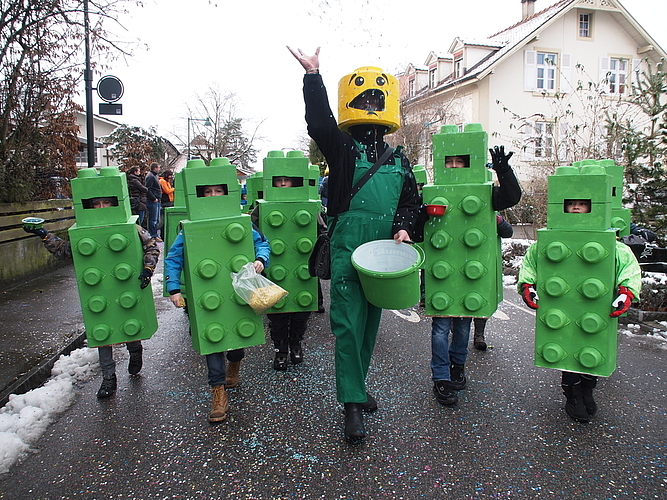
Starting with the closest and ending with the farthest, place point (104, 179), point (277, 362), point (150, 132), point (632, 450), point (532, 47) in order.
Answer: point (632, 450)
point (104, 179)
point (277, 362)
point (532, 47)
point (150, 132)

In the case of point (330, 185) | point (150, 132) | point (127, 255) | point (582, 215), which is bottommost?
point (127, 255)

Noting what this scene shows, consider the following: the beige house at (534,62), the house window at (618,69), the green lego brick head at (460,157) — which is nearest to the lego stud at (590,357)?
the green lego brick head at (460,157)

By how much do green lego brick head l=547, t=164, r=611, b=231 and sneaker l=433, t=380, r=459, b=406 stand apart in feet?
4.46

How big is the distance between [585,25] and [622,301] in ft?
85.8

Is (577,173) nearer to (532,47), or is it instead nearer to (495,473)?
(495,473)

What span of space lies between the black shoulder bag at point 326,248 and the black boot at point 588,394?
1876 mm

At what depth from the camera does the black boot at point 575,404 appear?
3.45 metres

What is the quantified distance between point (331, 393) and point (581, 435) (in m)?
1.77

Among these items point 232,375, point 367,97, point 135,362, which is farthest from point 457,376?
point 135,362

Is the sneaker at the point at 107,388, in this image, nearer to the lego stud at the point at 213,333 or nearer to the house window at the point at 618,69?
the lego stud at the point at 213,333

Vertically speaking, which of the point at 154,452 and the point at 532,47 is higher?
the point at 532,47

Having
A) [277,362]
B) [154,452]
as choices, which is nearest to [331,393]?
[277,362]

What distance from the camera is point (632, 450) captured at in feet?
10.1

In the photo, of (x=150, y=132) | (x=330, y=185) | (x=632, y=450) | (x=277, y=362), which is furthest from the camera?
(x=150, y=132)
